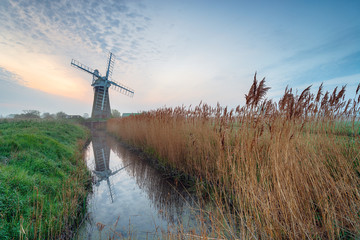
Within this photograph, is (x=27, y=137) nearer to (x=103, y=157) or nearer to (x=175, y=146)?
(x=103, y=157)

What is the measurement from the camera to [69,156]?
512cm

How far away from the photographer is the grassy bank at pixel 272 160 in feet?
5.45

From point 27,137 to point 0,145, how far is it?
0.91m

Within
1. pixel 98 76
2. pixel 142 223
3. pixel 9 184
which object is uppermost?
pixel 98 76

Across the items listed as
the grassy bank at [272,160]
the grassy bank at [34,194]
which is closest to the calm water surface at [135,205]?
the grassy bank at [34,194]

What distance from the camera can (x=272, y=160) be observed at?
6.03ft

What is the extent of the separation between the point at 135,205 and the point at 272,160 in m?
2.63

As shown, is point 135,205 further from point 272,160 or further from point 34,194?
point 272,160

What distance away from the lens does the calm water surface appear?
2436 millimetres

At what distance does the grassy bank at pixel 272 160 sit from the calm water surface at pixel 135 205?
1.83 feet

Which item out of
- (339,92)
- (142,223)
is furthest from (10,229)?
(339,92)

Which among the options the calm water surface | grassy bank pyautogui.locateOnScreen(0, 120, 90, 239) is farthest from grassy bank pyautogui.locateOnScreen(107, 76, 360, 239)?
grassy bank pyautogui.locateOnScreen(0, 120, 90, 239)

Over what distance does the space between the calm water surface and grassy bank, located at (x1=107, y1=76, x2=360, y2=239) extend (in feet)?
1.83

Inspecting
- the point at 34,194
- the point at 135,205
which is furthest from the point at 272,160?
the point at 34,194
